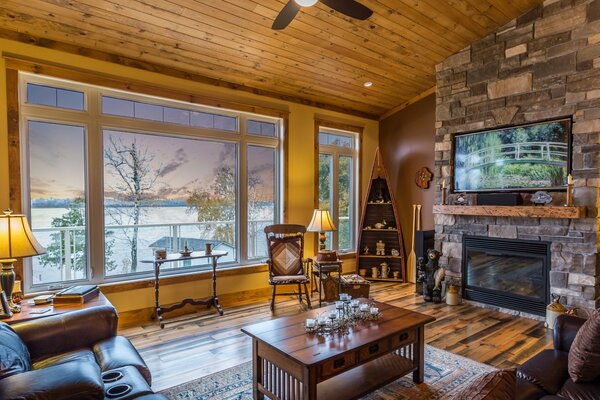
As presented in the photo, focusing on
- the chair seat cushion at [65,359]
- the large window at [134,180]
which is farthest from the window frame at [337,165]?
the chair seat cushion at [65,359]

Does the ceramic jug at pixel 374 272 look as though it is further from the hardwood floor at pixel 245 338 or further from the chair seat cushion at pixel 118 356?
the chair seat cushion at pixel 118 356

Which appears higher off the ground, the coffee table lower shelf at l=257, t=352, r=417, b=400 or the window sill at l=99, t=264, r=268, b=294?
the window sill at l=99, t=264, r=268, b=294

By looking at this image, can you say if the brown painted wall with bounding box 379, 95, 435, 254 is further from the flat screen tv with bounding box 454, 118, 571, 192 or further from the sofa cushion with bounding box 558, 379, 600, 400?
the sofa cushion with bounding box 558, 379, 600, 400

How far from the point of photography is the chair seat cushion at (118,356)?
2082 mm

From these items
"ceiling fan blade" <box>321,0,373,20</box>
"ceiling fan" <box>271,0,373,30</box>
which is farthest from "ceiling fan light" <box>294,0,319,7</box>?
"ceiling fan blade" <box>321,0,373,20</box>

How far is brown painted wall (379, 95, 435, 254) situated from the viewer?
19.3 ft

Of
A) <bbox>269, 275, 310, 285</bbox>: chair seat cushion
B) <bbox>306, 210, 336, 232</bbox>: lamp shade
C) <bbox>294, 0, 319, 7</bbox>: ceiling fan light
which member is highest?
<bbox>294, 0, 319, 7</bbox>: ceiling fan light

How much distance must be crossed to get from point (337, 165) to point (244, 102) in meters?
2.06

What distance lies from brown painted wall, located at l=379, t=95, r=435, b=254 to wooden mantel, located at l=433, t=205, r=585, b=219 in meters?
0.97

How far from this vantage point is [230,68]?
4461mm

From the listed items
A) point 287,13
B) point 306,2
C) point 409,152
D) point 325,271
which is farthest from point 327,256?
point 306,2

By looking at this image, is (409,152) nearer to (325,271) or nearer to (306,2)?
(325,271)

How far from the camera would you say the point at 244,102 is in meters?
4.93

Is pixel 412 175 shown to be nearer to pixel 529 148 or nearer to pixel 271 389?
pixel 529 148
